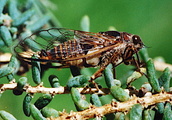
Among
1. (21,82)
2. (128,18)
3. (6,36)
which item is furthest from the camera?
(128,18)

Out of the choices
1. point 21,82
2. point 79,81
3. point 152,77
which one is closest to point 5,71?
point 21,82

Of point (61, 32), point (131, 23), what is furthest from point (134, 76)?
point (131, 23)

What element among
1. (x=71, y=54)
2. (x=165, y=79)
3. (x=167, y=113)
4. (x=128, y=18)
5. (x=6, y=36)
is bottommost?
(x=167, y=113)

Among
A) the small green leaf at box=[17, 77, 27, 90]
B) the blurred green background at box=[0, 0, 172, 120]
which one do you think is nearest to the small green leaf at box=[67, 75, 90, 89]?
the small green leaf at box=[17, 77, 27, 90]

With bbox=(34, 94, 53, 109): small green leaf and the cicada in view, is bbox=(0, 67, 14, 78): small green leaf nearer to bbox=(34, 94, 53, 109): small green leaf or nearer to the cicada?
bbox=(34, 94, 53, 109): small green leaf

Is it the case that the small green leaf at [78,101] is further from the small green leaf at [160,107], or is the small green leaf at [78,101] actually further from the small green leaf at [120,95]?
the small green leaf at [160,107]

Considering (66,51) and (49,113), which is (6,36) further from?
(49,113)

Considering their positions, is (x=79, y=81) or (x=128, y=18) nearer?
(x=79, y=81)

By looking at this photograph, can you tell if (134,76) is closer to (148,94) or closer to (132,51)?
(148,94)
